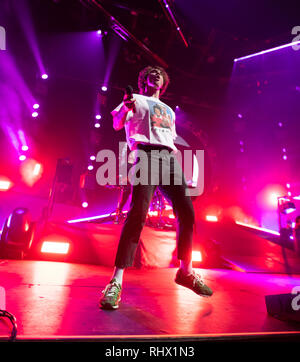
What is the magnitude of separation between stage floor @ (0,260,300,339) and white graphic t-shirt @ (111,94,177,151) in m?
1.19

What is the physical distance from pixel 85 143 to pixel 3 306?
6108mm

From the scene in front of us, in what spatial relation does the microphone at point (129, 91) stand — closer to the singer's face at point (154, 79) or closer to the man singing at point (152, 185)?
the man singing at point (152, 185)

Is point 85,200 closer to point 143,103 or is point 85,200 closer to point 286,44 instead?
point 143,103

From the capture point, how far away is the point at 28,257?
288cm

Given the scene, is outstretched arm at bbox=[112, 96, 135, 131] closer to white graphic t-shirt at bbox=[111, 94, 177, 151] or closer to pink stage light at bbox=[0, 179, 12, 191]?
white graphic t-shirt at bbox=[111, 94, 177, 151]

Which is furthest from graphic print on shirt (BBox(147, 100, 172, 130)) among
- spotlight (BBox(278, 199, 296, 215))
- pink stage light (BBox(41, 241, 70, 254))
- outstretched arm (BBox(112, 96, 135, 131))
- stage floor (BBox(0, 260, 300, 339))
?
spotlight (BBox(278, 199, 296, 215))

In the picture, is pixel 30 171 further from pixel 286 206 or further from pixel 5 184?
pixel 286 206

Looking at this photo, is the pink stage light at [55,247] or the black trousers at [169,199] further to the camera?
the pink stage light at [55,247]

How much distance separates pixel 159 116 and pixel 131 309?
1.51m

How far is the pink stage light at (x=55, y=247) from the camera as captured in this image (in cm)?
296

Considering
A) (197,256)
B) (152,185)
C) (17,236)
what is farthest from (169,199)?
(17,236)

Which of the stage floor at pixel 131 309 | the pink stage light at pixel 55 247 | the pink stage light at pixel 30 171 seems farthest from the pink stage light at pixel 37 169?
the stage floor at pixel 131 309

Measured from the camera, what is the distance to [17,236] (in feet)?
9.21

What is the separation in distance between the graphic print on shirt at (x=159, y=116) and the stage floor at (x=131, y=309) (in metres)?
1.39
